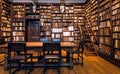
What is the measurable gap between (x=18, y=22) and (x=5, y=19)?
1095 mm

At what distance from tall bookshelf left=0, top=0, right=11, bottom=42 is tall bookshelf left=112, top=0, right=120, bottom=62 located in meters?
4.82

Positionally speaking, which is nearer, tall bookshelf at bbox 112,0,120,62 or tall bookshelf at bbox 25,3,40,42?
tall bookshelf at bbox 112,0,120,62

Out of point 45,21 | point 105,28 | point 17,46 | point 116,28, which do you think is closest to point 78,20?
point 45,21

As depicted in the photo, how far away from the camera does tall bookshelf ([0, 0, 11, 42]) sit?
22.5 feet

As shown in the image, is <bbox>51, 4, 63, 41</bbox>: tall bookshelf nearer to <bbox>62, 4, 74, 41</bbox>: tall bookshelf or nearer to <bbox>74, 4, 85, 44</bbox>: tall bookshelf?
Result: <bbox>62, 4, 74, 41</bbox>: tall bookshelf

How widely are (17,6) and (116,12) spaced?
5.83 meters

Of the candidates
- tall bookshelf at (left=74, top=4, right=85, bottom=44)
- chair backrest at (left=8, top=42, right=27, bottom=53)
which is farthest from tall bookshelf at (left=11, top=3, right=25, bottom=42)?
chair backrest at (left=8, top=42, right=27, bottom=53)

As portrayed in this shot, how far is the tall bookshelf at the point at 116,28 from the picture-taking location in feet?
13.8

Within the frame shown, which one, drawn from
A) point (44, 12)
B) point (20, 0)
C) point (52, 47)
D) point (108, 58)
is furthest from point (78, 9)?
point (52, 47)

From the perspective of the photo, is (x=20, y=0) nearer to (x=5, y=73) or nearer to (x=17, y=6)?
(x=17, y=6)

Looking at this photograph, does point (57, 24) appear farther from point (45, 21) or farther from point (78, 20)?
point (78, 20)

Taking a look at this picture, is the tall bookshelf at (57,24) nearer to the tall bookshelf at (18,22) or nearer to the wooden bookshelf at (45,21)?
the wooden bookshelf at (45,21)

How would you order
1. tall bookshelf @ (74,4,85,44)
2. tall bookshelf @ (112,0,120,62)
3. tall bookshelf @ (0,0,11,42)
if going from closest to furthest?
tall bookshelf @ (112,0,120,62) → tall bookshelf @ (0,0,11,42) → tall bookshelf @ (74,4,85,44)

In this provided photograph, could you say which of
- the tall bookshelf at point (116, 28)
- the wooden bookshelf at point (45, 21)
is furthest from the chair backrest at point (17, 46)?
the wooden bookshelf at point (45, 21)
